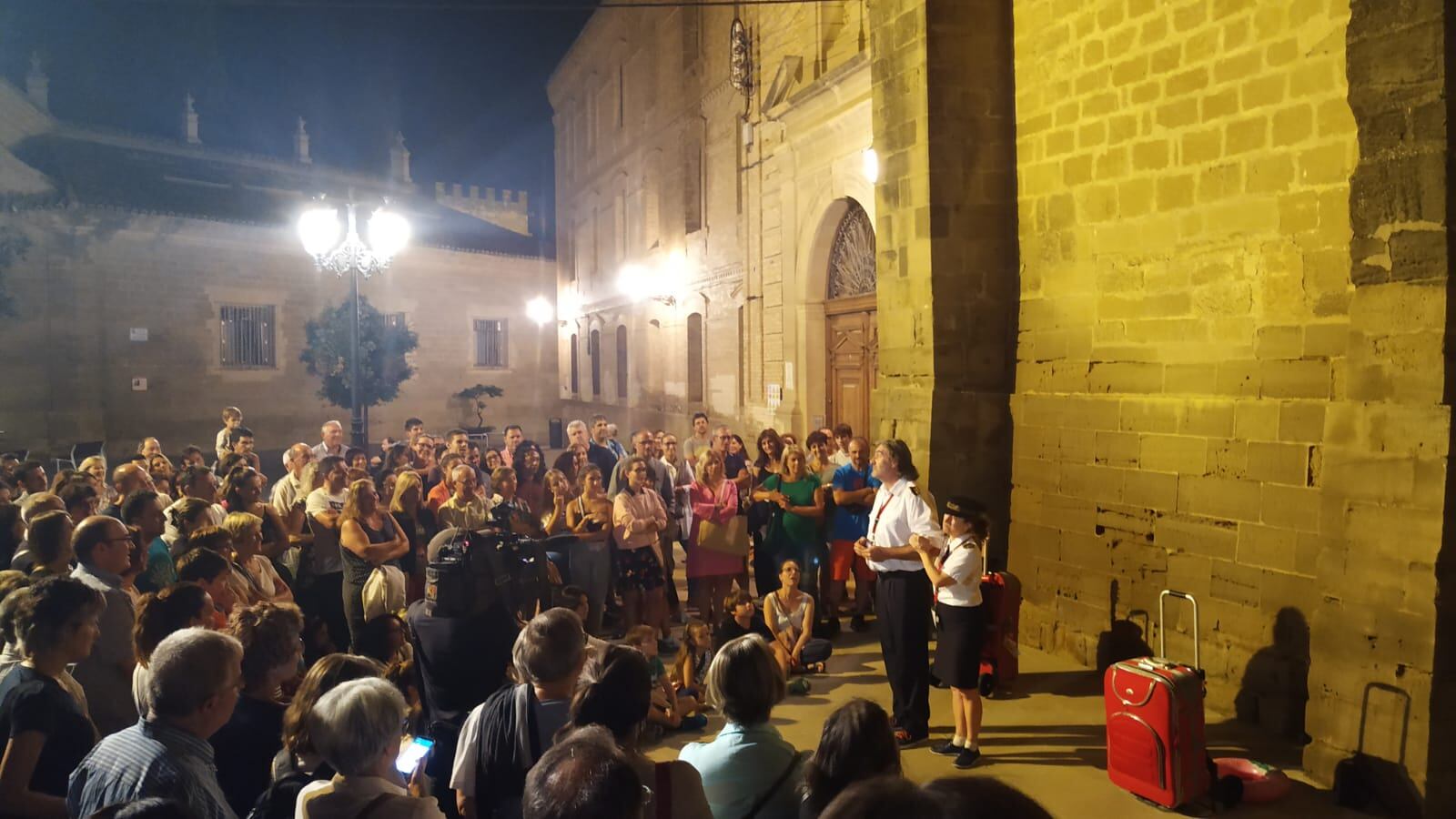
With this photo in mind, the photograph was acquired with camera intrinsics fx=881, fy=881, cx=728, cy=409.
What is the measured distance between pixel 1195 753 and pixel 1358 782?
2.84 feet

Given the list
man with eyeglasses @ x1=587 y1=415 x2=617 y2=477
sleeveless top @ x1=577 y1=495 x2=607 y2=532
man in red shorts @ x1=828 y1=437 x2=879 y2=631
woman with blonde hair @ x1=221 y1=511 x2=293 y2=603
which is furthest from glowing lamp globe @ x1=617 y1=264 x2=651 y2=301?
woman with blonde hair @ x1=221 y1=511 x2=293 y2=603

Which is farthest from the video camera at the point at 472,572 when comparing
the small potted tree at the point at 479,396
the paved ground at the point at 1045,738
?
the small potted tree at the point at 479,396

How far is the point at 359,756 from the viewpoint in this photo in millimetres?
2357

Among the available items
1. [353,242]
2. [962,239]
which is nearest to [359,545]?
[962,239]

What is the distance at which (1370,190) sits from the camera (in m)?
4.57

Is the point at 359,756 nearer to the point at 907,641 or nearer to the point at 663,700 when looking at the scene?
the point at 663,700

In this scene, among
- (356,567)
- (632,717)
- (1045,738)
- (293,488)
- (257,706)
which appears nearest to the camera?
(632,717)

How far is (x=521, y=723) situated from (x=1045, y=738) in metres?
3.81

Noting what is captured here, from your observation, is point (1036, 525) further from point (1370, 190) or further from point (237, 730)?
point (237, 730)

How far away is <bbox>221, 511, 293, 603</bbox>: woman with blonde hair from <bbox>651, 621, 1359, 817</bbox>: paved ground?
8.00 ft

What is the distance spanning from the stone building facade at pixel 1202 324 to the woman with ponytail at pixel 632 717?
154 inches

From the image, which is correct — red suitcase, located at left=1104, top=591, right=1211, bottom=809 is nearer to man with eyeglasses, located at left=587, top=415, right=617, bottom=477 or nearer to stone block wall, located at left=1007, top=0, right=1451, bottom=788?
stone block wall, located at left=1007, top=0, right=1451, bottom=788

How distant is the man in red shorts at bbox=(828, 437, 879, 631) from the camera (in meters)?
7.41

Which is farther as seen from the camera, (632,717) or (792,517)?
(792,517)
